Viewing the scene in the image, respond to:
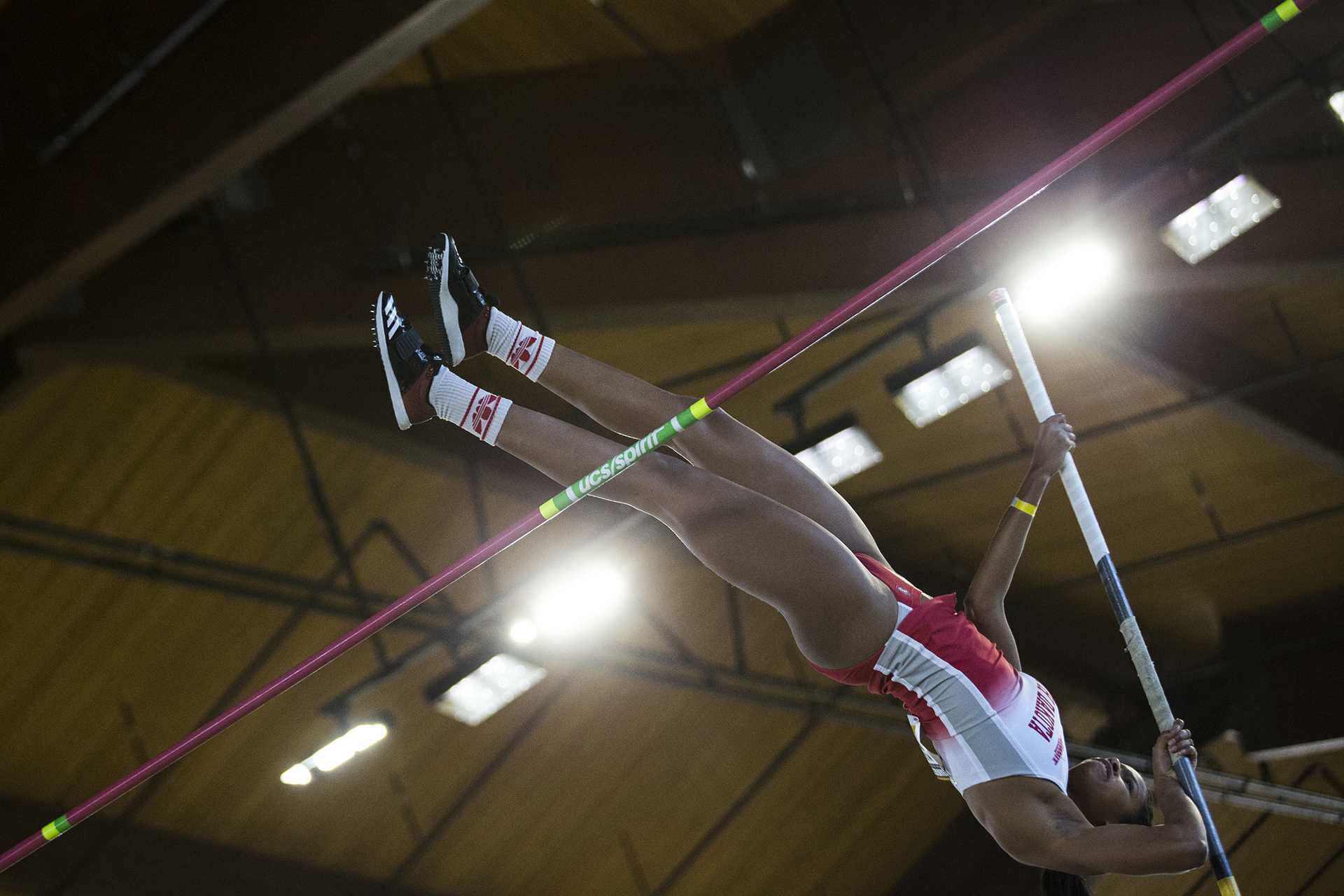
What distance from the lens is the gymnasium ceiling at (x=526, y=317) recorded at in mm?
5410

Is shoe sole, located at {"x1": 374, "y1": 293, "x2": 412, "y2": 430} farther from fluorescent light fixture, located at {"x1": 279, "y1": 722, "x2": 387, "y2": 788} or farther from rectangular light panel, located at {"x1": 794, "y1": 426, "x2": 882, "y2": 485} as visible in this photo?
fluorescent light fixture, located at {"x1": 279, "y1": 722, "x2": 387, "y2": 788}

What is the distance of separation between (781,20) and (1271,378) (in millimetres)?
2958

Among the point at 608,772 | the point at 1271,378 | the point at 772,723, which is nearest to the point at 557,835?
the point at 608,772

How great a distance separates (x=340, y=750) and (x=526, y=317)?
2.47 meters

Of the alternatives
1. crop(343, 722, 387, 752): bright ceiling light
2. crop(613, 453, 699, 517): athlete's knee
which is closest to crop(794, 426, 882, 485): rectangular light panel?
crop(343, 722, 387, 752): bright ceiling light

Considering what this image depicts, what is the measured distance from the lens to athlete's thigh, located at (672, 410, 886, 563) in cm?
342

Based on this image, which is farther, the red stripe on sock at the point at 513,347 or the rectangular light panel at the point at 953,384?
the rectangular light panel at the point at 953,384

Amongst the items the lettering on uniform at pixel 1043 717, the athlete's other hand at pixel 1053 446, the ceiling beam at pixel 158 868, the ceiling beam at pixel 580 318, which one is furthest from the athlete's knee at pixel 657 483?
Answer: the ceiling beam at pixel 158 868

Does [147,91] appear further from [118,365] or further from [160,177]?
[118,365]

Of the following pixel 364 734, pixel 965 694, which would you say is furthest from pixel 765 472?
pixel 364 734

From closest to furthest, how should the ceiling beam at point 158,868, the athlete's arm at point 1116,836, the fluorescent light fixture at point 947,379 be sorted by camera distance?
1. the athlete's arm at point 1116,836
2. the fluorescent light fixture at point 947,379
3. the ceiling beam at point 158,868

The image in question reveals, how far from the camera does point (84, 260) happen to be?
4.96 m

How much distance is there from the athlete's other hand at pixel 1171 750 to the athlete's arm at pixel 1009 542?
394 millimetres

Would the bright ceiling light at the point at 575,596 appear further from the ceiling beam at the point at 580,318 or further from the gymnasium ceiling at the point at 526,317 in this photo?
the ceiling beam at the point at 580,318
